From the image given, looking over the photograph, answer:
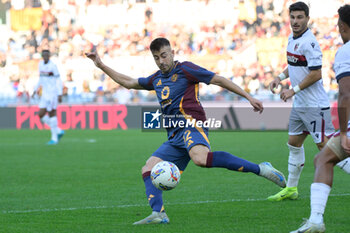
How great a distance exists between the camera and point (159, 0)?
98.8ft

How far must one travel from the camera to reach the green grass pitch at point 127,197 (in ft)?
19.4

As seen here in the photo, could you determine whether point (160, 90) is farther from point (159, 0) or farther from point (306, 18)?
point (159, 0)

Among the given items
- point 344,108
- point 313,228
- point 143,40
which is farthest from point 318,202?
point 143,40

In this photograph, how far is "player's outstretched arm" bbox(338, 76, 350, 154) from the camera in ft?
15.0

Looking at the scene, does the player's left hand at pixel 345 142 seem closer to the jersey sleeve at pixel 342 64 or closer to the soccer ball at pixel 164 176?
the jersey sleeve at pixel 342 64

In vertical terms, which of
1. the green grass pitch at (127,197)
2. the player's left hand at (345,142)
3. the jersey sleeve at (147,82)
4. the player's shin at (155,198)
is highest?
the jersey sleeve at (147,82)

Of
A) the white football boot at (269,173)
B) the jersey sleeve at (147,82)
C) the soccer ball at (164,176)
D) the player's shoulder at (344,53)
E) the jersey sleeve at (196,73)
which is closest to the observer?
the player's shoulder at (344,53)

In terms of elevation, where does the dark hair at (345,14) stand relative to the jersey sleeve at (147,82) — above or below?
above

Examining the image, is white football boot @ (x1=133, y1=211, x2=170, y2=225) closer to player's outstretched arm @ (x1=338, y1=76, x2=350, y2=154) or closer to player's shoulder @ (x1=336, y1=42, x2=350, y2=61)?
player's outstretched arm @ (x1=338, y1=76, x2=350, y2=154)

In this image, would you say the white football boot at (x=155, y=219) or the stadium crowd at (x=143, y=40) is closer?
the white football boot at (x=155, y=219)

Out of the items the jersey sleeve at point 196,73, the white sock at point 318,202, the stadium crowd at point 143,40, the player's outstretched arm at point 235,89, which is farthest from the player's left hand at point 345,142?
the stadium crowd at point 143,40

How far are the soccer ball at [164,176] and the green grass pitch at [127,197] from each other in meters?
0.38

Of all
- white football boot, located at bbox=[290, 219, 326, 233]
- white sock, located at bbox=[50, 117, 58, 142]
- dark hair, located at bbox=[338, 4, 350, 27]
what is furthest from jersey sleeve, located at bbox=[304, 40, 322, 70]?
white sock, located at bbox=[50, 117, 58, 142]

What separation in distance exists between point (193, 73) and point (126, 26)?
2561cm
